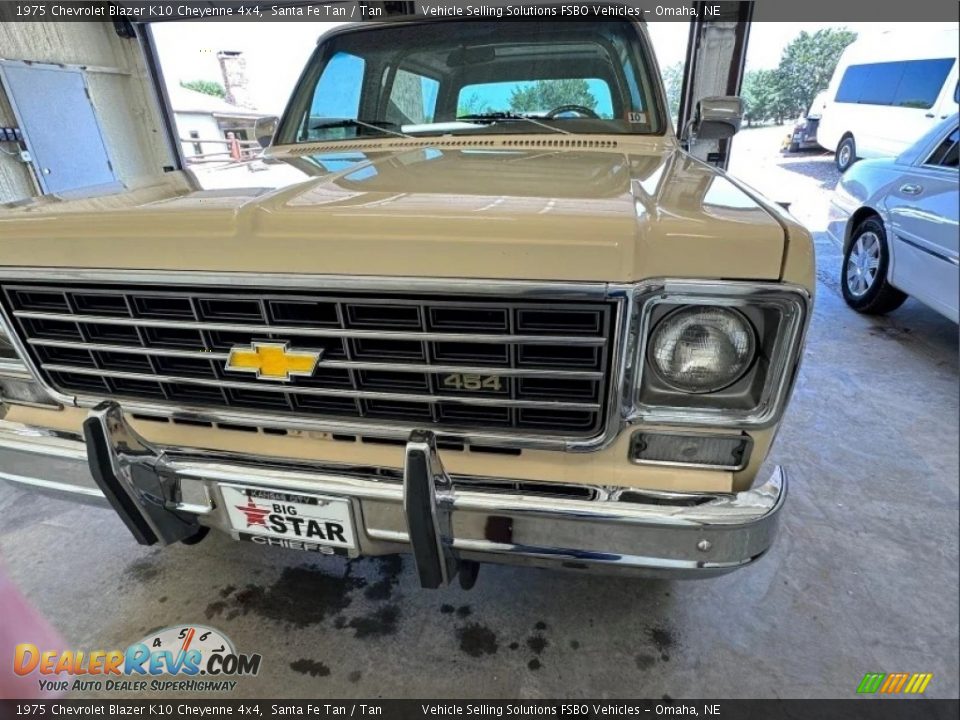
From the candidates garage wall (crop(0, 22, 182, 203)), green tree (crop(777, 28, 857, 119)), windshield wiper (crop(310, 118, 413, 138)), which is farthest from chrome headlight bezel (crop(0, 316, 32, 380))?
garage wall (crop(0, 22, 182, 203))

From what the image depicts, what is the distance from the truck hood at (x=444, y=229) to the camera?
3.70 feet

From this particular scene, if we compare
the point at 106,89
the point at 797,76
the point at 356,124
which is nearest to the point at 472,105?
the point at 356,124

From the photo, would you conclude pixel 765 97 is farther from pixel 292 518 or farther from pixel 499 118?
pixel 292 518

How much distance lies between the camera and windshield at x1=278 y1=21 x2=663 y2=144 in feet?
7.73

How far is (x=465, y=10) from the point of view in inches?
99.3

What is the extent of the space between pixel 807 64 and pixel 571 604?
5.71 feet

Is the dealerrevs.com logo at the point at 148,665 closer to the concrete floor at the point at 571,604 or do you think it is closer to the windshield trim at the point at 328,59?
the concrete floor at the point at 571,604

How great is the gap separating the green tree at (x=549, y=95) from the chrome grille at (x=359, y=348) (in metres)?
1.53

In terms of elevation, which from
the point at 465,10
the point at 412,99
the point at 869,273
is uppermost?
the point at 465,10

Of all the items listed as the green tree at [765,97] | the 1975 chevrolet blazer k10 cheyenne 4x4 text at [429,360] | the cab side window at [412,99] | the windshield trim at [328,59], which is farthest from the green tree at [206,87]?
the green tree at [765,97]

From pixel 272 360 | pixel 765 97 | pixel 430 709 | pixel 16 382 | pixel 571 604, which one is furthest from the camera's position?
pixel 571 604

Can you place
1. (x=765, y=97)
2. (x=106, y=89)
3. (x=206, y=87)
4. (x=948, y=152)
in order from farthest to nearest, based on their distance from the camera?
(x=206, y=87)
(x=106, y=89)
(x=765, y=97)
(x=948, y=152)

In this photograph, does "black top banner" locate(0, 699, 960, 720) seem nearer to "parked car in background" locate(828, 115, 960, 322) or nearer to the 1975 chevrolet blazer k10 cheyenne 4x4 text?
the 1975 chevrolet blazer k10 cheyenne 4x4 text

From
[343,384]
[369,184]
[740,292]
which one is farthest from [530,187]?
[343,384]
